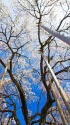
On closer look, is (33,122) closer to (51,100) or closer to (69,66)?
(51,100)

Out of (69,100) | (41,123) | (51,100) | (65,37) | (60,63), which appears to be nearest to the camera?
(69,100)

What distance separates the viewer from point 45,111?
9.38 m

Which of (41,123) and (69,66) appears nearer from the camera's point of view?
(41,123)

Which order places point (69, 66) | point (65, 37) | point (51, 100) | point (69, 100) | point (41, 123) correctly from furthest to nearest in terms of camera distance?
1. point (69, 66)
2. point (51, 100)
3. point (41, 123)
4. point (65, 37)
5. point (69, 100)

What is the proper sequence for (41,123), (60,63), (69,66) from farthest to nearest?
1. (60,63)
2. (69,66)
3. (41,123)

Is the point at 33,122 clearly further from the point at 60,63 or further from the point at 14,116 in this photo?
the point at 60,63

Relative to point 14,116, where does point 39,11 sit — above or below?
above

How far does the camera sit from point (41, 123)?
349 inches

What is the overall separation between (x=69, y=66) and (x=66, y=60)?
599 millimetres

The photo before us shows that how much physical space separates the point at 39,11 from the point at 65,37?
10065mm

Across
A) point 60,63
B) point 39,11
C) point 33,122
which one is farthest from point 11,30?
point 33,122

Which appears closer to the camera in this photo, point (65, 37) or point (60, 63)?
point (65, 37)

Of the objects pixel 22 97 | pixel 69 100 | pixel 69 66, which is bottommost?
pixel 69 100

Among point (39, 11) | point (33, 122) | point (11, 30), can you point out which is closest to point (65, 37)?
point (33, 122)
